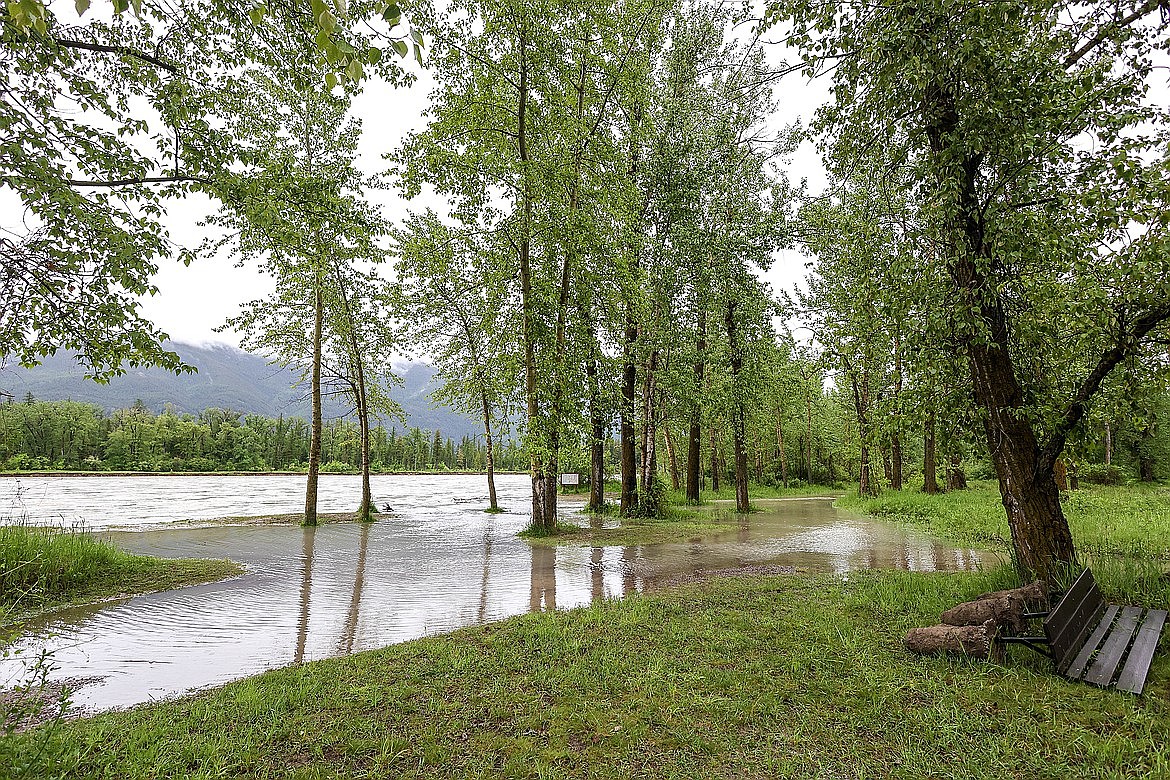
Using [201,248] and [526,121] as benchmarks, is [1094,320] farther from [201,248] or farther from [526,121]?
[201,248]

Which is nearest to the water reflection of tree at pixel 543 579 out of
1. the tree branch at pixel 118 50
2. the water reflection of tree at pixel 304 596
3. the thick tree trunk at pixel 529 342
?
the thick tree trunk at pixel 529 342

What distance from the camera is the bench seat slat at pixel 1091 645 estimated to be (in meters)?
4.43

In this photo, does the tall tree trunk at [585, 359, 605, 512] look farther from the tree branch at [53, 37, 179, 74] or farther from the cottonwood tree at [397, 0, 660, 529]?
the tree branch at [53, 37, 179, 74]

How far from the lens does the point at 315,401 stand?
61.1 feet

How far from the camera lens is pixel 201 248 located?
13070 millimetres

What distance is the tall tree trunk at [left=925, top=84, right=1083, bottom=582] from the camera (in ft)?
20.1

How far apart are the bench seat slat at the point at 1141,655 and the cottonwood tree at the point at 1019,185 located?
1.10 meters

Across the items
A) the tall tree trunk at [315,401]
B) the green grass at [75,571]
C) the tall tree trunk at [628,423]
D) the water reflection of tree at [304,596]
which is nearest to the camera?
the water reflection of tree at [304,596]

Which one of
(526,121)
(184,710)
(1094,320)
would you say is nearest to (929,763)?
(1094,320)

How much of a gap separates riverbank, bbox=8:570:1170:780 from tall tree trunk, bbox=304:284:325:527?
13.9 m

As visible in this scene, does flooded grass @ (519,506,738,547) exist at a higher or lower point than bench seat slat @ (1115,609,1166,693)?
lower

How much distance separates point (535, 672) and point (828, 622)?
3.65 m

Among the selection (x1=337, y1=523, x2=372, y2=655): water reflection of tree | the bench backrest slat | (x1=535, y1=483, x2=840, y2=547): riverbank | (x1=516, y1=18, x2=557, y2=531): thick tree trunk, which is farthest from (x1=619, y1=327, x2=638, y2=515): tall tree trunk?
the bench backrest slat

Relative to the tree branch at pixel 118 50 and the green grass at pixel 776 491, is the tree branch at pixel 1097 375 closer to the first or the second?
the tree branch at pixel 118 50
